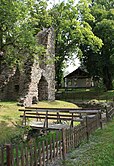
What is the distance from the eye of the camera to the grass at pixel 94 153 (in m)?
6.89

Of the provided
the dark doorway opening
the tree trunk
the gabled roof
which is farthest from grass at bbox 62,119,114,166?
the gabled roof

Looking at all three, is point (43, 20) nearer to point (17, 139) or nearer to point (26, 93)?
point (26, 93)

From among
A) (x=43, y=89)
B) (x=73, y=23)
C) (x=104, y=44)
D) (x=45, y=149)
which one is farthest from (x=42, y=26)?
(x=45, y=149)

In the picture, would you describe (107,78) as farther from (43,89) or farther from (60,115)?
(60,115)

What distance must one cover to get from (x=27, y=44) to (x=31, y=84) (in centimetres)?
729

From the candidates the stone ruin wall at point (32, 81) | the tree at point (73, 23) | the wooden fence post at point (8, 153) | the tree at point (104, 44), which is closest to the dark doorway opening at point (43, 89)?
the stone ruin wall at point (32, 81)

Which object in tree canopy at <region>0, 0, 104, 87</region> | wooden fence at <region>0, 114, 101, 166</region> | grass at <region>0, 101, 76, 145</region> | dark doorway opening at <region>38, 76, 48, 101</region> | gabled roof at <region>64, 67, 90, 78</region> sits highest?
tree canopy at <region>0, 0, 104, 87</region>

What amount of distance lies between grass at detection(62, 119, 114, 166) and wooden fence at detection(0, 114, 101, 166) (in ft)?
0.85

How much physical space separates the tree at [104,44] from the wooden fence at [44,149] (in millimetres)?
28674

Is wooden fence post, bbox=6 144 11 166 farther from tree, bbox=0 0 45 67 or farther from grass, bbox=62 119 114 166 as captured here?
tree, bbox=0 0 45 67

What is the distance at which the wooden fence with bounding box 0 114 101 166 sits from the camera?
5168 millimetres

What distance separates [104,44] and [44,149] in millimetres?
34312

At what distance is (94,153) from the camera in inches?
302

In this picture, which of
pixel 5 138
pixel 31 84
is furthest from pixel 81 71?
pixel 5 138
